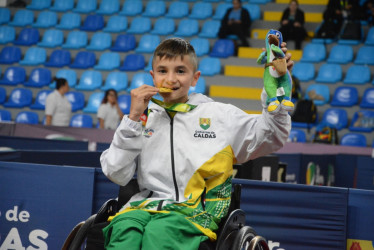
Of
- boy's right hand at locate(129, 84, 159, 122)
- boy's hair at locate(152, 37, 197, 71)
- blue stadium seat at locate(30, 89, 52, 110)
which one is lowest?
blue stadium seat at locate(30, 89, 52, 110)

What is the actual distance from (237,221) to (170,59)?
825mm

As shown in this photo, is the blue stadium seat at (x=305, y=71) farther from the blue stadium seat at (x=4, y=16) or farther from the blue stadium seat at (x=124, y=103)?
the blue stadium seat at (x=4, y=16)

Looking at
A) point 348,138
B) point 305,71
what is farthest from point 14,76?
point 348,138

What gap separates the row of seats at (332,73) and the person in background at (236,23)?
4.84 ft

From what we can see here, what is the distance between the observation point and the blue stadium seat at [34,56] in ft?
45.2

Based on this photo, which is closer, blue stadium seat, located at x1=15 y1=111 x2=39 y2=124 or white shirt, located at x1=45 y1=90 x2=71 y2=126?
white shirt, located at x1=45 y1=90 x2=71 y2=126

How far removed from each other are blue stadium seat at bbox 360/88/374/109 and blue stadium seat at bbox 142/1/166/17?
210 inches

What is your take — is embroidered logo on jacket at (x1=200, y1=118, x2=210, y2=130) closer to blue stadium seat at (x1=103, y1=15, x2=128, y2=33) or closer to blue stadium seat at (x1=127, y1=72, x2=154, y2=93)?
blue stadium seat at (x1=127, y1=72, x2=154, y2=93)

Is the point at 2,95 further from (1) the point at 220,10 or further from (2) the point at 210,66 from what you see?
(1) the point at 220,10

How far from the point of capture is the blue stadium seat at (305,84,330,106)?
1114cm

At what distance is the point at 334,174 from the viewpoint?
8.91m

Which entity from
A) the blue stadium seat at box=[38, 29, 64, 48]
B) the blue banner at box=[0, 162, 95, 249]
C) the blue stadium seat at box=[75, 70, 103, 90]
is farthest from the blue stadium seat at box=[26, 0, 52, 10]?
the blue banner at box=[0, 162, 95, 249]

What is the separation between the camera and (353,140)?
10703 millimetres

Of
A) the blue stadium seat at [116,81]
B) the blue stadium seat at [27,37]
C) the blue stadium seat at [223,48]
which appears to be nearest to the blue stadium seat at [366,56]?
the blue stadium seat at [223,48]
